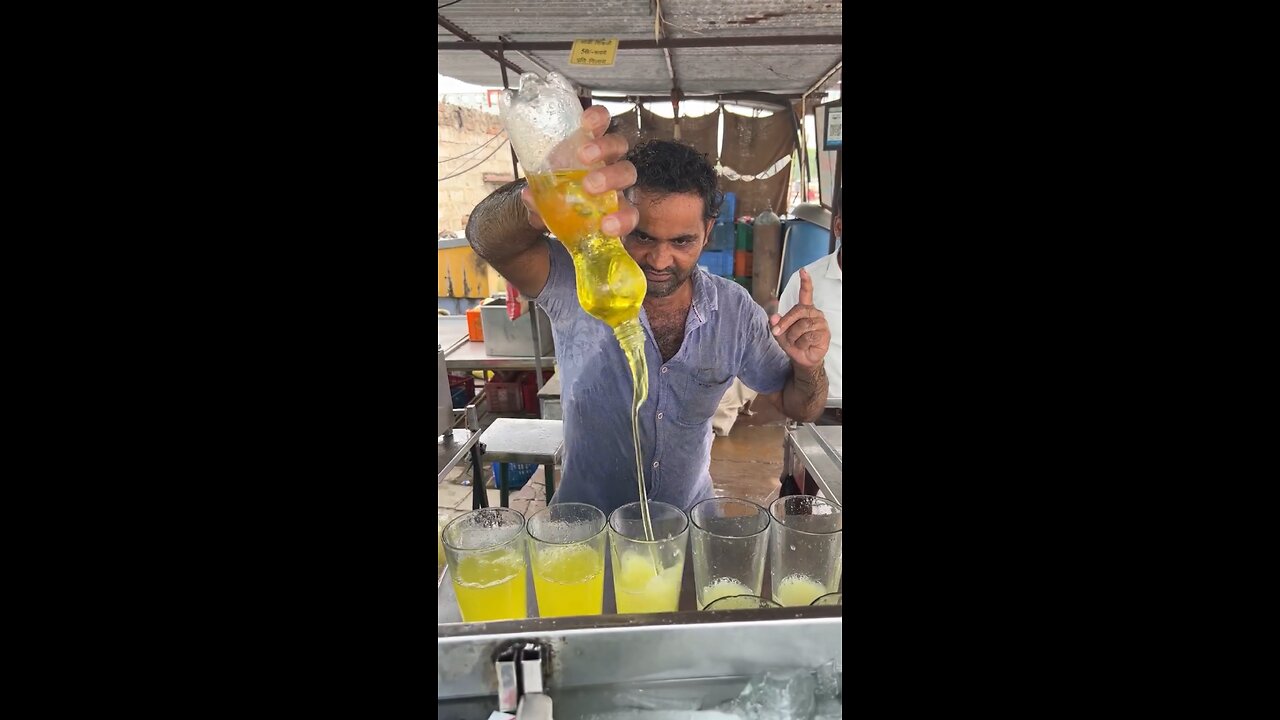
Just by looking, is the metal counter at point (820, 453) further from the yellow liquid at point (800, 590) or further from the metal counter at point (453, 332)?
the metal counter at point (453, 332)

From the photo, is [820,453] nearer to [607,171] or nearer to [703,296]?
[703,296]

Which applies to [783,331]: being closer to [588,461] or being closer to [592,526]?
[588,461]

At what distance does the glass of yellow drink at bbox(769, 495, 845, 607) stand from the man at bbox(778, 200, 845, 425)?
629 mm

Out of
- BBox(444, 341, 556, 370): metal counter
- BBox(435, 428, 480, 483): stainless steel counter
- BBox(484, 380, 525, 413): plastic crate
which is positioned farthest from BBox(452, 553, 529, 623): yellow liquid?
BBox(484, 380, 525, 413): plastic crate

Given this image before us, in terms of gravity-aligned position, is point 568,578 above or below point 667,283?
below

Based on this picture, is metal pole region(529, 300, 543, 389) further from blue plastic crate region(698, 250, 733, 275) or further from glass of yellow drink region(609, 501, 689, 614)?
glass of yellow drink region(609, 501, 689, 614)

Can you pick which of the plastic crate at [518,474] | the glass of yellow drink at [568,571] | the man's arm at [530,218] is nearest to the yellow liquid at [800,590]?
Answer: the glass of yellow drink at [568,571]

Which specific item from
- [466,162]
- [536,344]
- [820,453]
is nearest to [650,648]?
[820,453]

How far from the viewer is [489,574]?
0.98 m

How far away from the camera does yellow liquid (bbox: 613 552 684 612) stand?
1015 millimetres

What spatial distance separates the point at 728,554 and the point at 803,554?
0.12m

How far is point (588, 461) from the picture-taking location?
1.84 m
